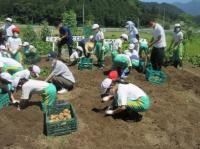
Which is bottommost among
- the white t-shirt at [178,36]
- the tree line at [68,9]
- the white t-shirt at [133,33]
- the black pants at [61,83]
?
the tree line at [68,9]

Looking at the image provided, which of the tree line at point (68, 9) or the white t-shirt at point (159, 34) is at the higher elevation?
the white t-shirt at point (159, 34)

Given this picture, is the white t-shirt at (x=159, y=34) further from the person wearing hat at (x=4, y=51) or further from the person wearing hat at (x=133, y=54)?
the person wearing hat at (x=4, y=51)

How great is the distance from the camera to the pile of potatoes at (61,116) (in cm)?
829

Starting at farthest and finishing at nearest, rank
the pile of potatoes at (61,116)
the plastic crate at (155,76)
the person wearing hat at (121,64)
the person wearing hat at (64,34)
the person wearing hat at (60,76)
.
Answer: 1. the person wearing hat at (64,34)
2. the plastic crate at (155,76)
3. the person wearing hat at (121,64)
4. the person wearing hat at (60,76)
5. the pile of potatoes at (61,116)

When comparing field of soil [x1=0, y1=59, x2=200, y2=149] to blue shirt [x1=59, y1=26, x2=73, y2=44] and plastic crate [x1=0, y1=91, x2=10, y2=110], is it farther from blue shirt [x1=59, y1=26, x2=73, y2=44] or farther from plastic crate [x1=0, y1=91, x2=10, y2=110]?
blue shirt [x1=59, y1=26, x2=73, y2=44]

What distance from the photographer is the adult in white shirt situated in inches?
500

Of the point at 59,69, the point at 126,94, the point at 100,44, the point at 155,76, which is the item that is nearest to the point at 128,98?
the point at 126,94

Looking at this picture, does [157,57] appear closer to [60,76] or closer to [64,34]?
[64,34]

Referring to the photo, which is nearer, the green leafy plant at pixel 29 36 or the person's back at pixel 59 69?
the person's back at pixel 59 69

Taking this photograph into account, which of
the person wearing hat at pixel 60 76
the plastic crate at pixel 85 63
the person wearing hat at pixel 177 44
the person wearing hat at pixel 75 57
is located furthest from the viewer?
the person wearing hat at pixel 177 44

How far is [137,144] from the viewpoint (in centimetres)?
836

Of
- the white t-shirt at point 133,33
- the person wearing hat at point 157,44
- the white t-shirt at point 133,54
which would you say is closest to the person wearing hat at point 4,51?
the white t-shirt at point 133,54

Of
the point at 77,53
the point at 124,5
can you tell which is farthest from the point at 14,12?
the point at 77,53

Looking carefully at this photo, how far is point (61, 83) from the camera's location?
10.8m
